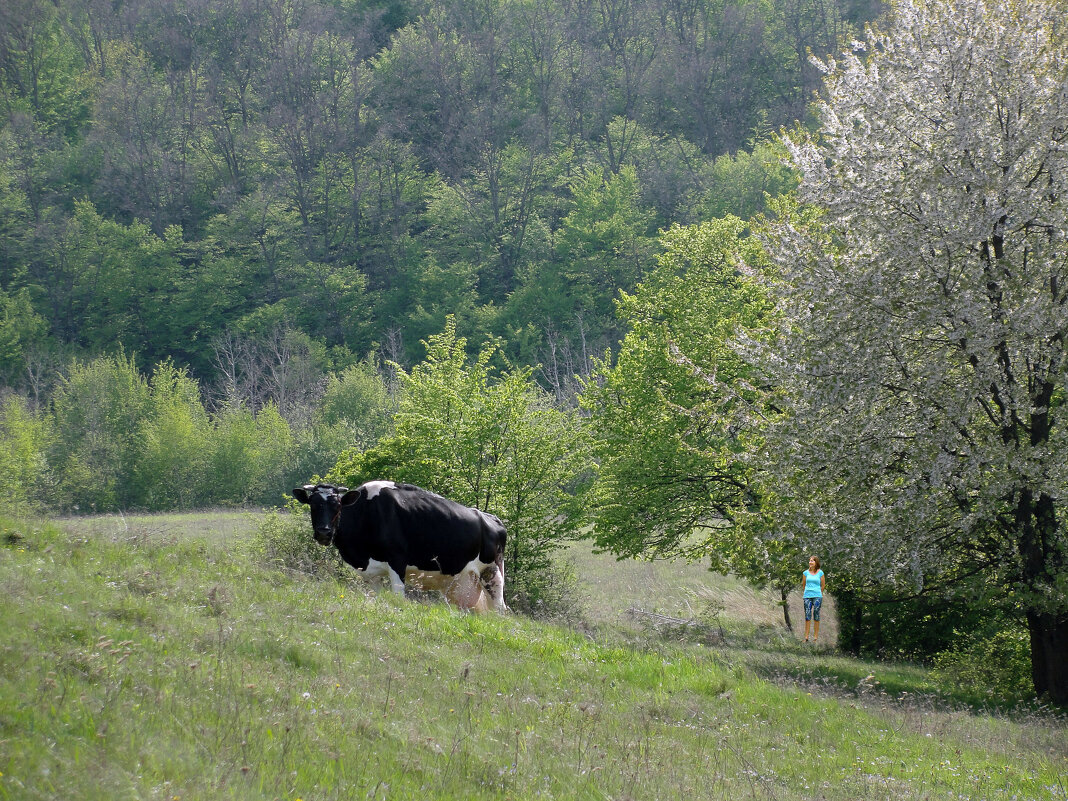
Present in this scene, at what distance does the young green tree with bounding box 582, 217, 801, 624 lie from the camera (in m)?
23.4

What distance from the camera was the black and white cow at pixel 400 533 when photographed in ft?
51.6

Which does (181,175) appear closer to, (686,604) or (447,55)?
(447,55)

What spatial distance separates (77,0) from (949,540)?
130m

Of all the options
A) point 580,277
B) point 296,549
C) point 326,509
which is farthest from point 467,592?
point 580,277

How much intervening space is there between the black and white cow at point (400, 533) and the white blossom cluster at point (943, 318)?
18.3ft

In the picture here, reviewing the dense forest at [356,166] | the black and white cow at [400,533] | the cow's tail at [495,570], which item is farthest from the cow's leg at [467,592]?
the dense forest at [356,166]

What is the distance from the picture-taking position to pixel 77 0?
118 m

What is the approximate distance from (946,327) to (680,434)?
10.1m

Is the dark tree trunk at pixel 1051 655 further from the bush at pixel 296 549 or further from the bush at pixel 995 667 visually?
the bush at pixel 296 549

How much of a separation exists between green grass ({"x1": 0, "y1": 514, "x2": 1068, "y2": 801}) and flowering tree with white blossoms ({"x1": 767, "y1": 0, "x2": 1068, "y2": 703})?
2.52 meters

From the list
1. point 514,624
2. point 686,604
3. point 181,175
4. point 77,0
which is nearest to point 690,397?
point 686,604

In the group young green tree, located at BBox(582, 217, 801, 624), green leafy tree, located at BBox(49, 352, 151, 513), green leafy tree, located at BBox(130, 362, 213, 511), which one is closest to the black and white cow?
young green tree, located at BBox(582, 217, 801, 624)

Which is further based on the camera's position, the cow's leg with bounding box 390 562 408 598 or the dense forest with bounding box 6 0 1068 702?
the cow's leg with bounding box 390 562 408 598

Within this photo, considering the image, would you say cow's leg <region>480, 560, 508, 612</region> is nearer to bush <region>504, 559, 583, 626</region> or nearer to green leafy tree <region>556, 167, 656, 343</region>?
bush <region>504, 559, 583, 626</region>
